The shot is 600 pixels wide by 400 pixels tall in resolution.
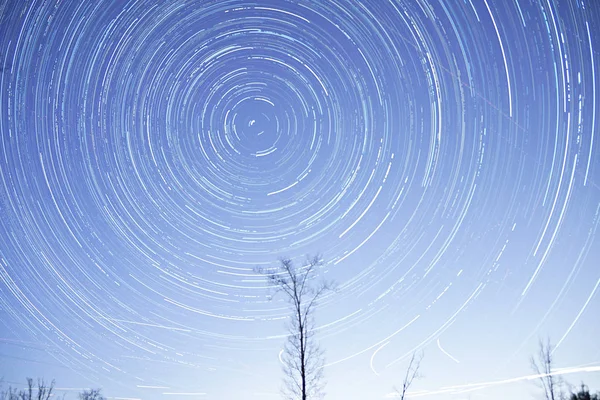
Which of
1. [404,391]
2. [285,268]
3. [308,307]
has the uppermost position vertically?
[285,268]

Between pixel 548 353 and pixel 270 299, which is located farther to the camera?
pixel 548 353

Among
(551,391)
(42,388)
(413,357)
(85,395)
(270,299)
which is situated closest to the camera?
(413,357)

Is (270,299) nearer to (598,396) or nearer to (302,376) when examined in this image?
(302,376)

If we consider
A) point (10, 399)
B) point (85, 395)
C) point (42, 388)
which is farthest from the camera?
point (85, 395)

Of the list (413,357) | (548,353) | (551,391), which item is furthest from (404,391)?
(548,353)

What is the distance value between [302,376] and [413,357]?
5468mm

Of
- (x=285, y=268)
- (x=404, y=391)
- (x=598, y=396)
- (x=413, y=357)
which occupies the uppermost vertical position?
(x=285, y=268)

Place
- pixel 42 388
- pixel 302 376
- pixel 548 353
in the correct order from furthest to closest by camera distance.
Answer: pixel 42 388, pixel 548 353, pixel 302 376

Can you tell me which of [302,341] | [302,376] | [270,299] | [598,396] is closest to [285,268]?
[270,299]

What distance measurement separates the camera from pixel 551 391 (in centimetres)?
2600

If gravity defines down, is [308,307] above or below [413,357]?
above

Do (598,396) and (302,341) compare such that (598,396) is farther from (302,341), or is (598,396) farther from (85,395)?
(85,395)

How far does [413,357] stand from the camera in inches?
648

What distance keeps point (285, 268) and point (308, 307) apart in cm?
233
